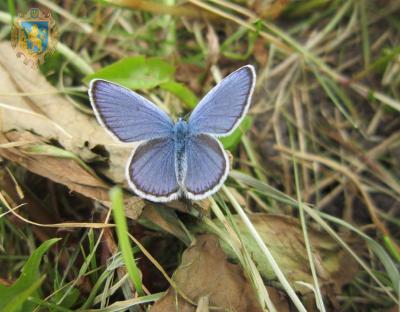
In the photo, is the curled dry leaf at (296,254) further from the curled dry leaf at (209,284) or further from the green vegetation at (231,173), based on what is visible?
the curled dry leaf at (209,284)

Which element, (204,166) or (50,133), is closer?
(204,166)

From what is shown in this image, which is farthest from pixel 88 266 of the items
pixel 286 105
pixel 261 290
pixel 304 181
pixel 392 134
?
pixel 392 134

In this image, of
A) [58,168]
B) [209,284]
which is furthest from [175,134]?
[209,284]

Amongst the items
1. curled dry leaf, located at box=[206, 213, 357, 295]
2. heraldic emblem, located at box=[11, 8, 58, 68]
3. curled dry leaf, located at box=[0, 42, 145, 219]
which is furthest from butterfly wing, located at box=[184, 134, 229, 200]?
heraldic emblem, located at box=[11, 8, 58, 68]

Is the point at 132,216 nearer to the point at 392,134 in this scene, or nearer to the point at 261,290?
the point at 261,290

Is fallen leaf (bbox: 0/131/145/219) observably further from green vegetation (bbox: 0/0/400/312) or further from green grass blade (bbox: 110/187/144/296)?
green grass blade (bbox: 110/187/144/296)

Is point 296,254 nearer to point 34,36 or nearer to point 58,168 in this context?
point 58,168

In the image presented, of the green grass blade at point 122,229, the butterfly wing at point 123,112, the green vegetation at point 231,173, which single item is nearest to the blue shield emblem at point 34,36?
the green vegetation at point 231,173
